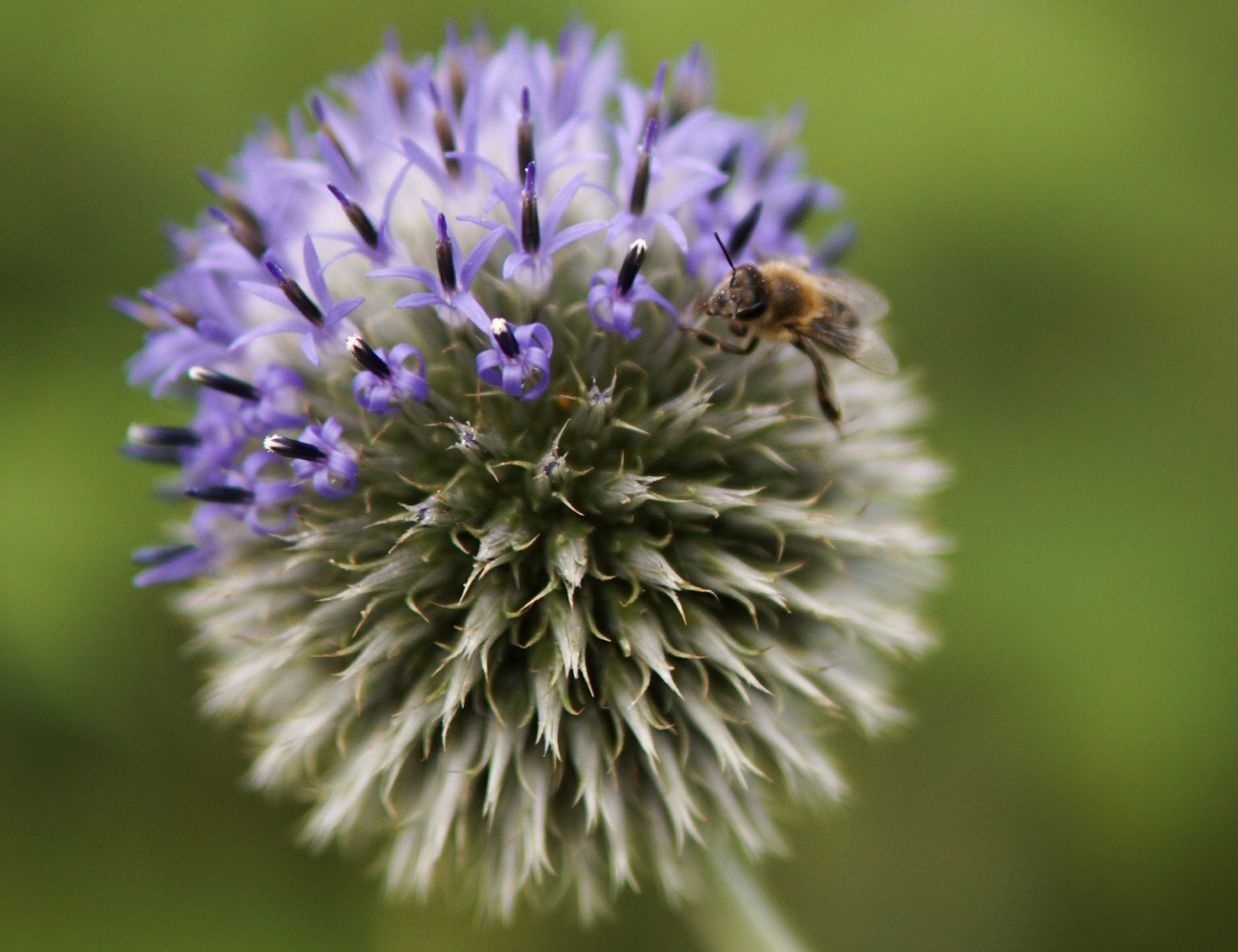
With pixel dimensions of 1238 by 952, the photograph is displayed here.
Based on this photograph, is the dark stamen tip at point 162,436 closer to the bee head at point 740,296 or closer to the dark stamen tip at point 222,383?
the dark stamen tip at point 222,383

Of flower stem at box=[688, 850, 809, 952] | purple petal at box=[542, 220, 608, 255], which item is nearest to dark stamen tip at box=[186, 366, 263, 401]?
purple petal at box=[542, 220, 608, 255]

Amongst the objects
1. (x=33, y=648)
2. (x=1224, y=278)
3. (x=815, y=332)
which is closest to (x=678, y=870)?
(x=815, y=332)

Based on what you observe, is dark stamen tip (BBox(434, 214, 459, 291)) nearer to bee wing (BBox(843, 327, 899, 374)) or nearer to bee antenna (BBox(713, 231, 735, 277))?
bee antenna (BBox(713, 231, 735, 277))

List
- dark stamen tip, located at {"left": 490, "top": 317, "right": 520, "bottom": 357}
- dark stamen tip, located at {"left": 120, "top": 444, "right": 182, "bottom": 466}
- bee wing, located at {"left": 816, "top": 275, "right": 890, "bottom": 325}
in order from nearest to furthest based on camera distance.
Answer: dark stamen tip, located at {"left": 490, "top": 317, "right": 520, "bottom": 357} → bee wing, located at {"left": 816, "top": 275, "right": 890, "bottom": 325} → dark stamen tip, located at {"left": 120, "top": 444, "right": 182, "bottom": 466}

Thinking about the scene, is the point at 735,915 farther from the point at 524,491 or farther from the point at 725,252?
the point at 725,252

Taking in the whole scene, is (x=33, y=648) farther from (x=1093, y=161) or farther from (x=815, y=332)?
(x=1093, y=161)

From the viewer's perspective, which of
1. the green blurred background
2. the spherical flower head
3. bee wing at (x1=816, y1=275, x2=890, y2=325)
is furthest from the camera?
the green blurred background

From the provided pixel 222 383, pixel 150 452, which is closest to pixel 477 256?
pixel 222 383
